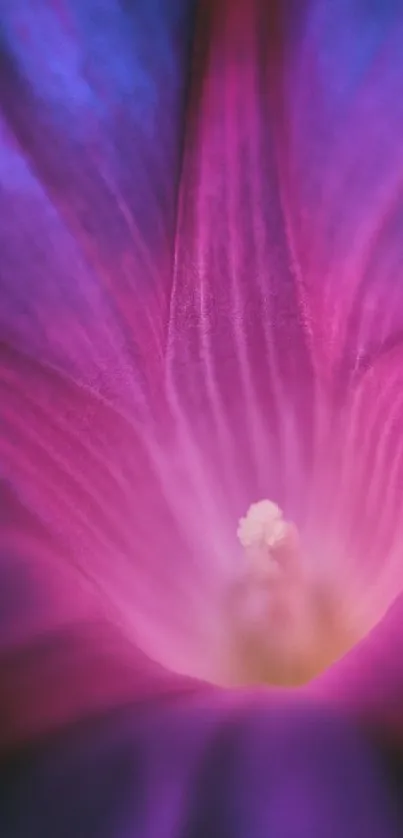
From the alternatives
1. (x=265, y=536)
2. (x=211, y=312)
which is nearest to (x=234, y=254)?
(x=211, y=312)

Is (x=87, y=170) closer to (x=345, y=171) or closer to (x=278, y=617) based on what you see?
(x=345, y=171)

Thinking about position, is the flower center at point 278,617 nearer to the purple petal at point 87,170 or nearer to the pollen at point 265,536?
the pollen at point 265,536

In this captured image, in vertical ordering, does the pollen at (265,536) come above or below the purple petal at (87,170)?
below

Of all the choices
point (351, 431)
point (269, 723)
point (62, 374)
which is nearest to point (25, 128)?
point (62, 374)

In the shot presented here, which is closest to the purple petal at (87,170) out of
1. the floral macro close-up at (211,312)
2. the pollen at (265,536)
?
the floral macro close-up at (211,312)

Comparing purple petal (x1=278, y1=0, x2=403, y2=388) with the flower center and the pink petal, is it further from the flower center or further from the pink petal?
the flower center

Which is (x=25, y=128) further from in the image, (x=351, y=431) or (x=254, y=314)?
(x=351, y=431)

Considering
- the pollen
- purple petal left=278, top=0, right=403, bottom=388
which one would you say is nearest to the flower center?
the pollen

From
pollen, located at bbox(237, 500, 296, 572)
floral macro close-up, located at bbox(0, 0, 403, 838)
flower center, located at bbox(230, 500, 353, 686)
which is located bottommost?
flower center, located at bbox(230, 500, 353, 686)
